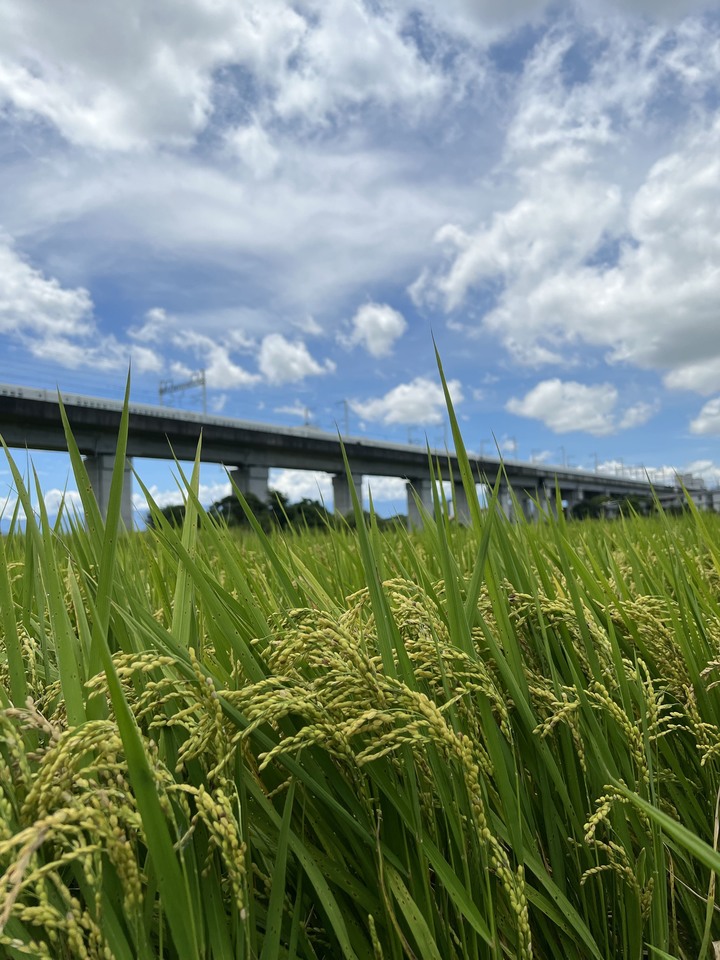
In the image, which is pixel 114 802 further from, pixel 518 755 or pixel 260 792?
pixel 518 755

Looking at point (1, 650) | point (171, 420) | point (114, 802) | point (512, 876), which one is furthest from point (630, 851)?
point (171, 420)

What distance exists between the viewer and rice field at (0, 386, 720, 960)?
645 mm

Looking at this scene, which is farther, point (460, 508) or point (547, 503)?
point (460, 508)

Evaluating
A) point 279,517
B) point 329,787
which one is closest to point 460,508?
point 329,787

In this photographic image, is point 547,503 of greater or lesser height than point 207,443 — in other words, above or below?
below

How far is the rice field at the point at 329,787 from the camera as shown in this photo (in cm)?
65

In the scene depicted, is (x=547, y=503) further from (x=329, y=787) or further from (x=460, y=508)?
(x=460, y=508)

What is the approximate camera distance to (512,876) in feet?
2.52

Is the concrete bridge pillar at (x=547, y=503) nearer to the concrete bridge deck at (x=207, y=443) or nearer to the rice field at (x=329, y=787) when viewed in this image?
the rice field at (x=329, y=787)

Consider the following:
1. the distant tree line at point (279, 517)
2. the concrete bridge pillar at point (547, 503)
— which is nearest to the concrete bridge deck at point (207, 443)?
the distant tree line at point (279, 517)

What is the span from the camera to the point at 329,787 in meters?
0.89

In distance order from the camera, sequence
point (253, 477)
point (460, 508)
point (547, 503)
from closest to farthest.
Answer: point (547, 503), point (460, 508), point (253, 477)

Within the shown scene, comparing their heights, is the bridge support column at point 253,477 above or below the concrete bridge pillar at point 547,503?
above

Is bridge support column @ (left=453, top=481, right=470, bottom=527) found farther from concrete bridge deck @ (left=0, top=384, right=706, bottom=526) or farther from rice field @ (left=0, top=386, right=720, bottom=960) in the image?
concrete bridge deck @ (left=0, top=384, right=706, bottom=526)
